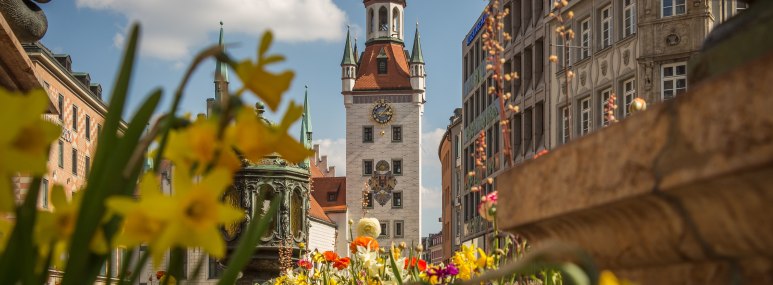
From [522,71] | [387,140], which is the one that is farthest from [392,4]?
[522,71]

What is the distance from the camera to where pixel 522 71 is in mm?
33094

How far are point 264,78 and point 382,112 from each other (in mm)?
94359

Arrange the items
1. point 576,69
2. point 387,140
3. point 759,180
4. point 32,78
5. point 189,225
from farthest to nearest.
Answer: point 387,140 < point 576,69 < point 32,78 < point 759,180 < point 189,225

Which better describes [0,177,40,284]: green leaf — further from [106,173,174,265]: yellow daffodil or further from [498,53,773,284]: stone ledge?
[498,53,773,284]: stone ledge

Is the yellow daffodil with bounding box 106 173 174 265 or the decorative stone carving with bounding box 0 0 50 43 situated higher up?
the decorative stone carving with bounding box 0 0 50 43

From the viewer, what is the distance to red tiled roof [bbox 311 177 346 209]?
103 m

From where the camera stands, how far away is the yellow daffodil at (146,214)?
110 centimetres

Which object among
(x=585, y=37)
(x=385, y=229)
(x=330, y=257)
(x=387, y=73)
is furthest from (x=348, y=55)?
(x=330, y=257)

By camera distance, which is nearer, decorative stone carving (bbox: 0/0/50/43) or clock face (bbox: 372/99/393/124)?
decorative stone carving (bbox: 0/0/50/43)

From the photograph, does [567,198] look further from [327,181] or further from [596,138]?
[327,181]

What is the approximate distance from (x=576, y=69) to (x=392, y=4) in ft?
257

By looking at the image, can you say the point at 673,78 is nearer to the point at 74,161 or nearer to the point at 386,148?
the point at 74,161

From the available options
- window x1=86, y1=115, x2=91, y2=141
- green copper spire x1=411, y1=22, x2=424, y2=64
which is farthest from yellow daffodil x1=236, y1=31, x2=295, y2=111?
green copper spire x1=411, y1=22, x2=424, y2=64

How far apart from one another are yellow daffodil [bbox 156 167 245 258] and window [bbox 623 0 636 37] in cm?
2431
